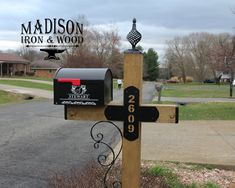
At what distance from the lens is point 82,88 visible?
3.87 meters

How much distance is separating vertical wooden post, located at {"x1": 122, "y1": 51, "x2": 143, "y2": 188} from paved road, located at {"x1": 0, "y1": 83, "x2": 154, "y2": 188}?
96.0 inches

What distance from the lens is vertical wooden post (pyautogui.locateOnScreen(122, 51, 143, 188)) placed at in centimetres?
379

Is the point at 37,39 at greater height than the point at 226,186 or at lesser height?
greater

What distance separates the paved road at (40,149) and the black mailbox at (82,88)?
2.49 meters

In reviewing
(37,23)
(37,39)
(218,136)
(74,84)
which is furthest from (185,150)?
(37,39)

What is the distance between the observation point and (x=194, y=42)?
11462 centimetres

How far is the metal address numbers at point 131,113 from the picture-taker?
3840 mm

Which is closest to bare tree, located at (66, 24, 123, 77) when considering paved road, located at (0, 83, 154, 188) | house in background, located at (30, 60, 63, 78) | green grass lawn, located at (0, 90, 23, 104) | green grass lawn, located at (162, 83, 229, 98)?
house in background, located at (30, 60, 63, 78)

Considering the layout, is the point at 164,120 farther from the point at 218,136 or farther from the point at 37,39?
the point at 37,39

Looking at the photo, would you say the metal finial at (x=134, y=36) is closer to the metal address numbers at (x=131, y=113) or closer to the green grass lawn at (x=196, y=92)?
the metal address numbers at (x=131, y=113)

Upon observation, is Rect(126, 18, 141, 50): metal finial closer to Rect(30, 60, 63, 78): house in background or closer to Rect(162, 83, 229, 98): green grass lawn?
Rect(162, 83, 229, 98): green grass lawn

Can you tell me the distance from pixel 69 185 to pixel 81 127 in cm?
864

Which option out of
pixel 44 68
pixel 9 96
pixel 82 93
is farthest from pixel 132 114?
pixel 44 68

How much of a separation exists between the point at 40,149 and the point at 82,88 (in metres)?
5.47
